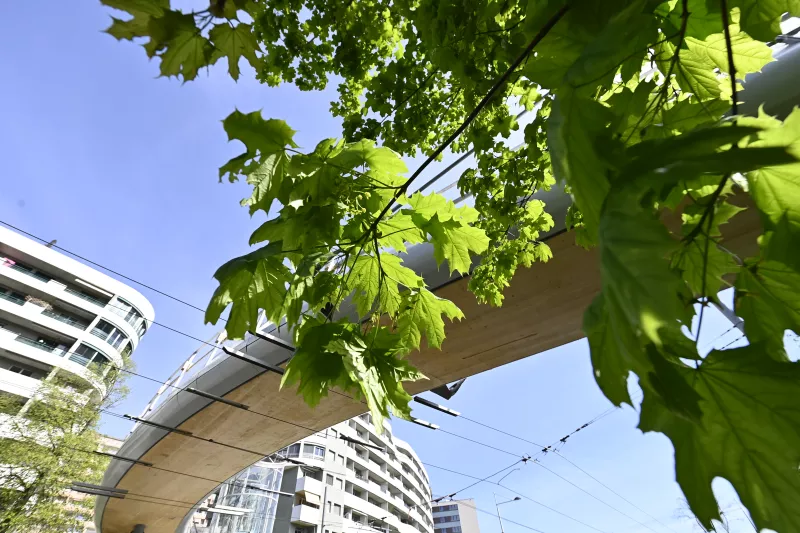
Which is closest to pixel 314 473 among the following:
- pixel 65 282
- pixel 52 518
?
pixel 52 518

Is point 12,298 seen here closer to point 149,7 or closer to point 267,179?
point 267,179

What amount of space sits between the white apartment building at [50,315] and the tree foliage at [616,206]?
1176 inches

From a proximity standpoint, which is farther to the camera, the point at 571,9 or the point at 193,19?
the point at 193,19

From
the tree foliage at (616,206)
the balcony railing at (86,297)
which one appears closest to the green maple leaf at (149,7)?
the tree foliage at (616,206)

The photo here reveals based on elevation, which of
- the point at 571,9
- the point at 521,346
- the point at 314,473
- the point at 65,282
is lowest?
the point at 571,9

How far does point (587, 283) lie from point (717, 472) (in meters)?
3.31

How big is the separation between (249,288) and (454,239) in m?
0.74

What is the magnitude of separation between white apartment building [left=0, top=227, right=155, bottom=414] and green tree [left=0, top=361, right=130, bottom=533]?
11.5m

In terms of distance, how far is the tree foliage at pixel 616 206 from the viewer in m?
0.40

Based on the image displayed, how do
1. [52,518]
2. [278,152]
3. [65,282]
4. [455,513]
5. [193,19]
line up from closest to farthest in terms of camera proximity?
[193,19] < [278,152] < [52,518] < [65,282] < [455,513]

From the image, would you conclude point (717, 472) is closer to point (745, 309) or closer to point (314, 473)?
point (745, 309)

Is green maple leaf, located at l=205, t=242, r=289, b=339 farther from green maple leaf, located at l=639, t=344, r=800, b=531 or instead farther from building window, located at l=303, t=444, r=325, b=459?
building window, located at l=303, t=444, r=325, b=459

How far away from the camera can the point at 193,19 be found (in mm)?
809

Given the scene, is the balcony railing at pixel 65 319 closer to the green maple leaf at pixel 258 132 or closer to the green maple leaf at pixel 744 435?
the green maple leaf at pixel 258 132
